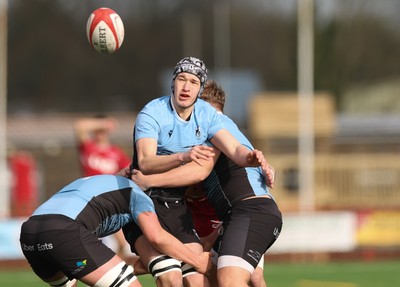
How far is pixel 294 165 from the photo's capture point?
31969mm

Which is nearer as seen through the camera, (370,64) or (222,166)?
(222,166)

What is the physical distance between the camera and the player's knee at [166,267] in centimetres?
874

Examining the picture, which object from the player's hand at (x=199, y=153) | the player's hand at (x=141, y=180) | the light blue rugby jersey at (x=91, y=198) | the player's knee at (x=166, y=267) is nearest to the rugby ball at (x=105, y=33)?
the player's hand at (x=141, y=180)

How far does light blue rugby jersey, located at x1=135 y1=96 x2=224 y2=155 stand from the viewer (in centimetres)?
895

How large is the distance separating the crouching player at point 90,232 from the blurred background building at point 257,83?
1161 cm

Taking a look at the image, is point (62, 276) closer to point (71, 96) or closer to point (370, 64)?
point (370, 64)

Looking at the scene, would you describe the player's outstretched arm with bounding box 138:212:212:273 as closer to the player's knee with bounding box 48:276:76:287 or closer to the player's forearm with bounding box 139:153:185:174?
the player's forearm with bounding box 139:153:185:174

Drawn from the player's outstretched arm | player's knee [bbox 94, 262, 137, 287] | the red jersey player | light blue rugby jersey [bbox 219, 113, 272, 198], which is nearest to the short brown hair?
light blue rugby jersey [bbox 219, 113, 272, 198]

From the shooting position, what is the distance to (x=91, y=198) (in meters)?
8.37

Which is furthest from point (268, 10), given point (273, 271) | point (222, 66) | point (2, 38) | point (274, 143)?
point (273, 271)

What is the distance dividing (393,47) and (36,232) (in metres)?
43.9

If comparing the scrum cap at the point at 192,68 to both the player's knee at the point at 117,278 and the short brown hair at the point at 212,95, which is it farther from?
the player's knee at the point at 117,278

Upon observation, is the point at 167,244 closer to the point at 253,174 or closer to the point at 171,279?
the point at 171,279

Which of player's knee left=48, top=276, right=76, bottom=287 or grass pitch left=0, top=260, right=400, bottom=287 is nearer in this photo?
player's knee left=48, top=276, right=76, bottom=287
